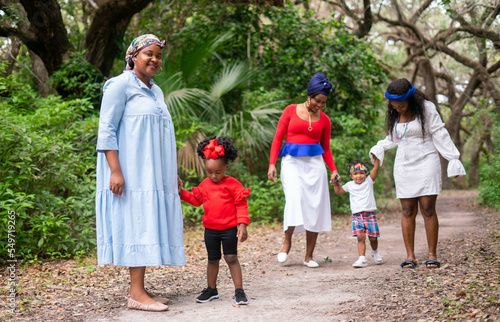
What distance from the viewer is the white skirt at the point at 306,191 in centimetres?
516

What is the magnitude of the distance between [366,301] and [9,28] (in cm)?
741

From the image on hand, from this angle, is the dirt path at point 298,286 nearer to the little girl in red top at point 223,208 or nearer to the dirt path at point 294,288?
the dirt path at point 294,288

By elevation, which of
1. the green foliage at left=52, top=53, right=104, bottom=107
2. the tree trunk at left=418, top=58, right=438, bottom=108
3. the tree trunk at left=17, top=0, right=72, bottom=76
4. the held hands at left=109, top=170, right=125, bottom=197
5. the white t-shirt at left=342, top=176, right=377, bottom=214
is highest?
the tree trunk at left=418, top=58, right=438, bottom=108

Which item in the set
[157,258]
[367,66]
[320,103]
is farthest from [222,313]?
[367,66]

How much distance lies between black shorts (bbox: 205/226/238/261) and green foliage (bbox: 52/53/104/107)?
566 cm

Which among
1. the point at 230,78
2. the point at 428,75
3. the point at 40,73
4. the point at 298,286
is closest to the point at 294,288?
the point at 298,286

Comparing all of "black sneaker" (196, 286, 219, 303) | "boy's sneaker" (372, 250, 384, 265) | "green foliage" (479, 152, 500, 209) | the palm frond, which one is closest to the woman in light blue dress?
"black sneaker" (196, 286, 219, 303)

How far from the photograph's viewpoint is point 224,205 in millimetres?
3678

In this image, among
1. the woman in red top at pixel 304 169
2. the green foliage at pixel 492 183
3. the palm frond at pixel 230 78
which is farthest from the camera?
the green foliage at pixel 492 183

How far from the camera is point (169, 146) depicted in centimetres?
366

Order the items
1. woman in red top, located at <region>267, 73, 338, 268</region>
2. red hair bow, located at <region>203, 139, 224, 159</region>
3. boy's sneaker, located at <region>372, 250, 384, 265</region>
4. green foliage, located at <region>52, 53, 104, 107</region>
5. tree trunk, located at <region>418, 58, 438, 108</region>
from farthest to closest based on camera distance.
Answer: tree trunk, located at <region>418, 58, 438, 108</region> → green foliage, located at <region>52, 53, 104, 107</region> → boy's sneaker, located at <region>372, 250, 384, 265</region> → woman in red top, located at <region>267, 73, 338, 268</region> → red hair bow, located at <region>203, 139, 224, 159</region>

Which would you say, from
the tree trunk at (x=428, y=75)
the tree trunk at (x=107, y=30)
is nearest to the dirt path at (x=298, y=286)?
the tree trunk at (x=107, y=30)

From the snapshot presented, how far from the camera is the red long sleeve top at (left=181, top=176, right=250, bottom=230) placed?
3672mm

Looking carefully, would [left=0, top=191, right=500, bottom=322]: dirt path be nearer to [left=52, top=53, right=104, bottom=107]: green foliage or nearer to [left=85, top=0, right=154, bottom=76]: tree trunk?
[left=52, top=53, right=104, bottom=107]: green foliage
